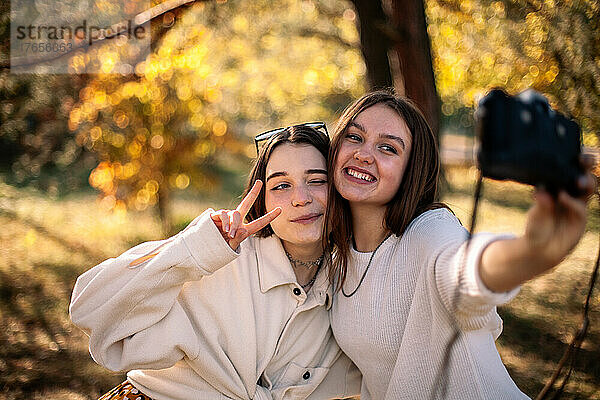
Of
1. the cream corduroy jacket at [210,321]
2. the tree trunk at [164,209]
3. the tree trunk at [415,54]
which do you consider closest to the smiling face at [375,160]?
the cream corduroy jacket at [210,321]

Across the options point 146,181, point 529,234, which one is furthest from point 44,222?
point 529,234

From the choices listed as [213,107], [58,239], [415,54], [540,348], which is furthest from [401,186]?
[58,239]

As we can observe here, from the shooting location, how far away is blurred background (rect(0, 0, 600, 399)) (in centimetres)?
389

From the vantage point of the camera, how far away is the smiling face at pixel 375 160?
6.76 ft

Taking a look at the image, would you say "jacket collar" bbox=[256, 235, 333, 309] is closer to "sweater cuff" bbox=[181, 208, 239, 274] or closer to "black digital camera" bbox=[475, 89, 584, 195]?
"sweater cuff" bbox=[181, 208, 239, 274]

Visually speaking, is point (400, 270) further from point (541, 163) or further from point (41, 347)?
point (41, 347)

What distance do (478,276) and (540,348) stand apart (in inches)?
148

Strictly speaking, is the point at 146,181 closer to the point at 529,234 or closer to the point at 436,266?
the point at 436,266

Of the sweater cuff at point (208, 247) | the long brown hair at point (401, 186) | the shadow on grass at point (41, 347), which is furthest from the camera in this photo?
the shadow on grass at point (41, 347)

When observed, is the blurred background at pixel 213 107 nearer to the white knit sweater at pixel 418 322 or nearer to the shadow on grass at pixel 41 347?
the shadow on grass at pixel 41 347

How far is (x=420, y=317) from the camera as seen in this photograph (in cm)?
187

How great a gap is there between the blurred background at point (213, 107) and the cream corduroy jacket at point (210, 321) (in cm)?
79

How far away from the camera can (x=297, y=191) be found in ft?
7.10

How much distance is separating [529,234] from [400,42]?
3.08 meters
